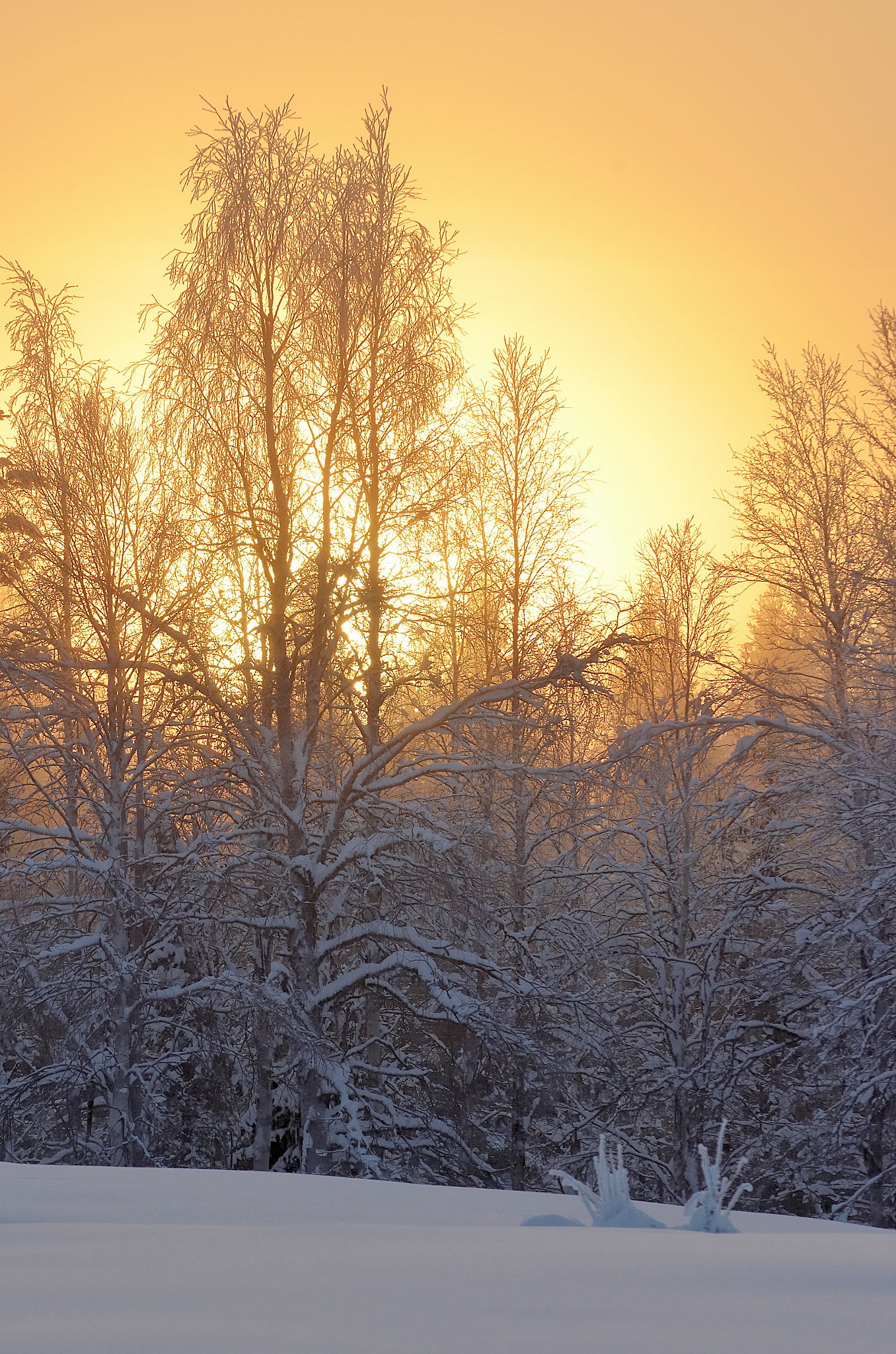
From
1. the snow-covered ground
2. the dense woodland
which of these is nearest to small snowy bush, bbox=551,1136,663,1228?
the snow-covered ground

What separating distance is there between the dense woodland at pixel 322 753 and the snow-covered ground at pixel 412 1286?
23.9 ft

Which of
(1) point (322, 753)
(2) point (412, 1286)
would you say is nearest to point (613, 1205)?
(2) point (412, 1286)

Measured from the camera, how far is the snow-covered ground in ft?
5.15

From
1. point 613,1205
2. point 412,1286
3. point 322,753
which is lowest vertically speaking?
point 613,1205

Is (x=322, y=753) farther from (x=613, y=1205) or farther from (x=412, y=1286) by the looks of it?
(x=412, y=1286)

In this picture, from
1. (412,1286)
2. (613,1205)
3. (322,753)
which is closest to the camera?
(412,1286)

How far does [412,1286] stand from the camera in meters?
1.95

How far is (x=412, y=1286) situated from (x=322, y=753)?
11.3m

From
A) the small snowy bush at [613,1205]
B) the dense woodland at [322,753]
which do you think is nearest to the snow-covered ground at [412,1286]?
the small snowy bush at [613,1205]

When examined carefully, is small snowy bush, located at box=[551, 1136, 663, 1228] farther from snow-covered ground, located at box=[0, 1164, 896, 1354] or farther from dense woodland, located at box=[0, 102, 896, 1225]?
dense woodland, located at box=[0, 102, 896, 1225]

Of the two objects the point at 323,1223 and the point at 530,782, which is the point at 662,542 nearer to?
the point at 530,782

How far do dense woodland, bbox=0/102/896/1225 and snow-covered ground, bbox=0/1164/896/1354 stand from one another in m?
7.29

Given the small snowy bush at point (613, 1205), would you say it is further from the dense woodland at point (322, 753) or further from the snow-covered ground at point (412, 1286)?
the dense woodland at point (322, 753)

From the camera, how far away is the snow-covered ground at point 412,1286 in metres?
1.57
